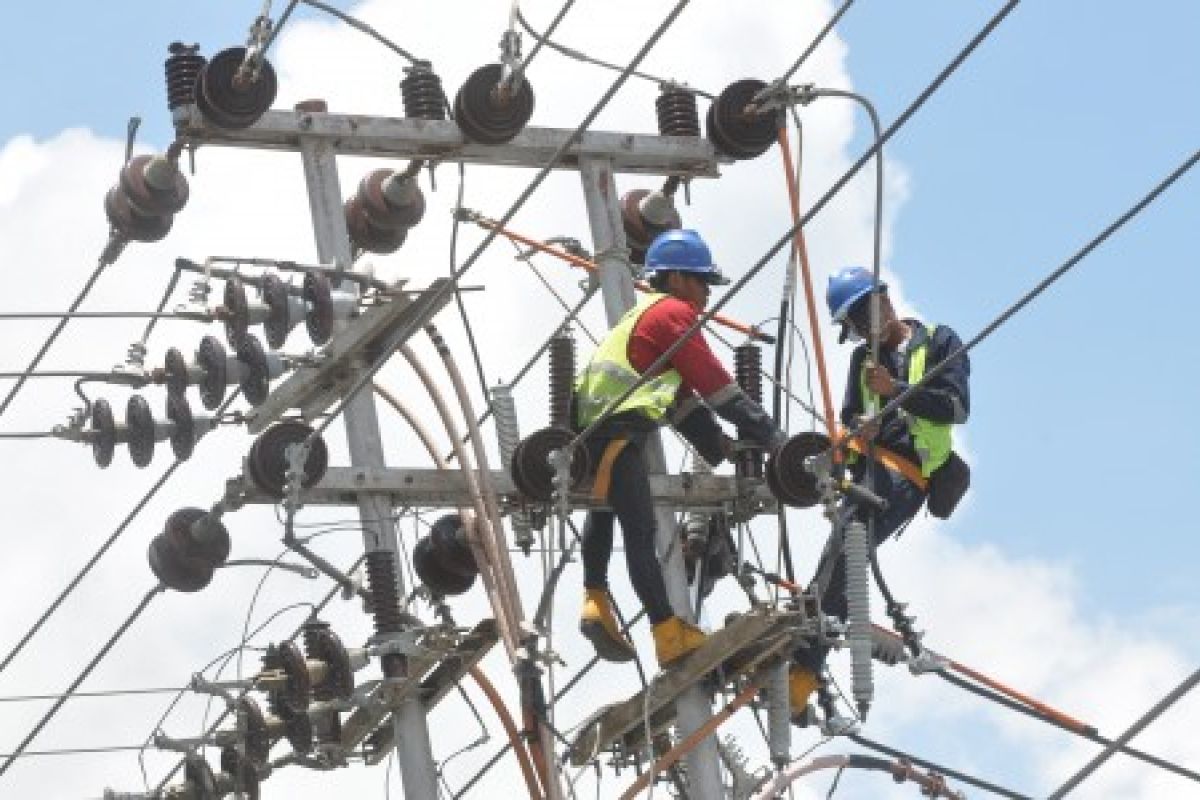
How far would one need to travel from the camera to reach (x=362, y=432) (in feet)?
67.7

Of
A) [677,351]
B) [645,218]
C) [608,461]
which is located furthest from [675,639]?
[645,218]

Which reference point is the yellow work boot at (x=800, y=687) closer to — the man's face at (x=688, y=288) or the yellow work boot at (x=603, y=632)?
the yellow work boot at (x=603, y=632)

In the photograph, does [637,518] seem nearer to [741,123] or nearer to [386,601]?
[386,601]

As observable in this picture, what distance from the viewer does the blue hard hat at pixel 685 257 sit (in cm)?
2022

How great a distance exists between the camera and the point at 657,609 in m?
19.8

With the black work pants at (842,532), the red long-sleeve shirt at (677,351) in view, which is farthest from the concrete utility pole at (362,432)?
the black work pants at (842,532)

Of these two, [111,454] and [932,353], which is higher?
[111,454]

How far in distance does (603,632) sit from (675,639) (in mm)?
522

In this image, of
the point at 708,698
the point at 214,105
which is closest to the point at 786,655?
the point at 708,698

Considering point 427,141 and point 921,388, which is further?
point 427,141

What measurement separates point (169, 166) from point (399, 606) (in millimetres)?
2176

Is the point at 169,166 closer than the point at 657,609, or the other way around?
the point at 657,609

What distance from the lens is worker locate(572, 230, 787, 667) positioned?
1984 cm

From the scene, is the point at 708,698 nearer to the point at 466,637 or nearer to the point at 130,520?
the point at 466,637
